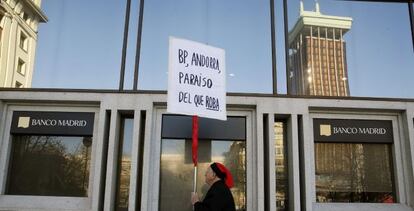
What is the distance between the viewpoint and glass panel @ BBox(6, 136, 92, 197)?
9.25 m

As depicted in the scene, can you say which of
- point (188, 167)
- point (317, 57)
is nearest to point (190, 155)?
point (188, 167)

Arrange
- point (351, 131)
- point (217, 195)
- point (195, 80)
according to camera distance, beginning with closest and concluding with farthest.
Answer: point (217, 195) < point (195, 80) < point (351, 131)

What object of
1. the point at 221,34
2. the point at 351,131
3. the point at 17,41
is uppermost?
the point at 221,34

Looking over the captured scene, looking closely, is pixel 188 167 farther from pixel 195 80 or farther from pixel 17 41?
pixel 17 41

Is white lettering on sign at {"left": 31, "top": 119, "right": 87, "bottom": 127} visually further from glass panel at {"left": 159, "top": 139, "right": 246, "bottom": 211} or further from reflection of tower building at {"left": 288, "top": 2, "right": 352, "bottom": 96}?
reflection of tower building at {"left": 288, "top": 2, "right": 352, "bottom": 96}

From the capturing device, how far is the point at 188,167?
9359 millimetres

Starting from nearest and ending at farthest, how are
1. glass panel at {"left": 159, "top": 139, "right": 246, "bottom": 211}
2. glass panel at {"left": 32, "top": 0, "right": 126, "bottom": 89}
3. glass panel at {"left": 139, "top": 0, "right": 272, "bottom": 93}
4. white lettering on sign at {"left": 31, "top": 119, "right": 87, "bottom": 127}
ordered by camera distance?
glass panel at {"left": 159, "top": 139, "right": 246, "bottom": 211} < white lettering on sign at {"left": 31, "top": 119, "right": 87, "bottom": 127} < glass panel at {"left": 32, "top": 0, "right": 126, "bottom": 89} < glass panel at {"left": 139, "top": 0, "right": 272, "bottom": 93}

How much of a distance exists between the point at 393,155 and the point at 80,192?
6.86 m

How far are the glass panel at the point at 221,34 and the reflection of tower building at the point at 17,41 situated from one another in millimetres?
2532

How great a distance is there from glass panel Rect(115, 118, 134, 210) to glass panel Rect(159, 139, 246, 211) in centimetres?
74

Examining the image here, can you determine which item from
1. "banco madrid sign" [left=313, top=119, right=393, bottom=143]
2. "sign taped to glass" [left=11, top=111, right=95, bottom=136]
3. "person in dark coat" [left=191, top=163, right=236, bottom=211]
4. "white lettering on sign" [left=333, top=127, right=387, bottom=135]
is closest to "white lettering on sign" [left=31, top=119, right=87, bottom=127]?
"sign taped to glass" [left=11, top=111, right=95, bottom=136]

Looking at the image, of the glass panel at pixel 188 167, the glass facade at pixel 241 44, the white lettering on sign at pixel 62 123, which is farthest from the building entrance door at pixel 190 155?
the white lettering on sign at pixel 62 123

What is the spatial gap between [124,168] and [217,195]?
425 cm

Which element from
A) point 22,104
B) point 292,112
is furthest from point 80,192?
point 292,112
